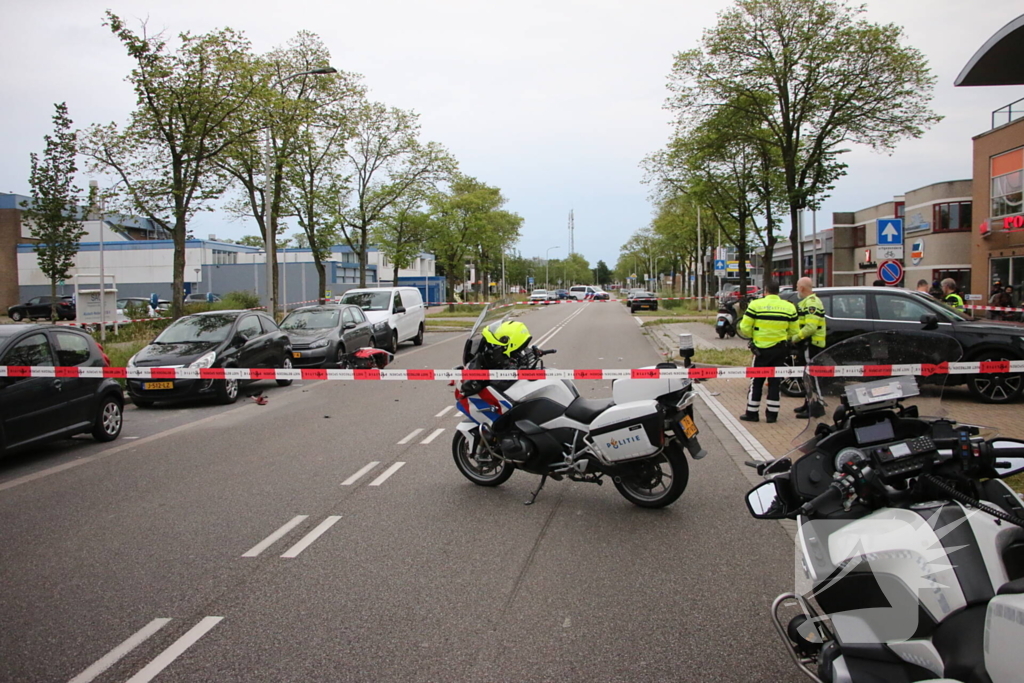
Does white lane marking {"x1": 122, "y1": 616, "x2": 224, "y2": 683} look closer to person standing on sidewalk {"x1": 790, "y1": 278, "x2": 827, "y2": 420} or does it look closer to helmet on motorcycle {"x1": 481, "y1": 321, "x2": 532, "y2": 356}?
helmet on motorcycle {"x1": 481, "y1": 321, "x2": 532, "y2": 356}

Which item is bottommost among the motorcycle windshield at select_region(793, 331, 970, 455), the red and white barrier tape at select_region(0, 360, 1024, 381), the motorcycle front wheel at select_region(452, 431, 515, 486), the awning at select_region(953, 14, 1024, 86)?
the motorcycle front wheel at select_region(452, 431, 515, 486)

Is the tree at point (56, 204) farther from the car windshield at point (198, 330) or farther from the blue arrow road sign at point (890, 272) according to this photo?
the blue arrow road sign at point (890, 272)

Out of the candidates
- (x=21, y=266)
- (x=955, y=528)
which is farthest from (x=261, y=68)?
(x=21, y=266)

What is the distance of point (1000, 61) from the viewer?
11789 mm

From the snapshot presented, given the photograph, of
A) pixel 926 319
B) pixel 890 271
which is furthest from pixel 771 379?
pixel 890 271

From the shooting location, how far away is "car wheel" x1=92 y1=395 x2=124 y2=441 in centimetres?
939

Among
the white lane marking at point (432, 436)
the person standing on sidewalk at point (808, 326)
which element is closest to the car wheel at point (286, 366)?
the white lane marking at point (432, 436)

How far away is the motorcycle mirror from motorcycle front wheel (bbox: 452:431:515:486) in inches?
142

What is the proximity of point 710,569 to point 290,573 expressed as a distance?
2.61 meters

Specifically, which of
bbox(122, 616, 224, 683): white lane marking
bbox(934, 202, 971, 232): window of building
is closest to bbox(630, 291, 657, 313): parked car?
bbox(934, 202, 971, 232): window of building

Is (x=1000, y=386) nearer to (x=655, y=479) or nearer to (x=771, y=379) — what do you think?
(x=771, y=379)

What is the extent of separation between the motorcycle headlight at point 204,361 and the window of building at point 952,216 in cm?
4264

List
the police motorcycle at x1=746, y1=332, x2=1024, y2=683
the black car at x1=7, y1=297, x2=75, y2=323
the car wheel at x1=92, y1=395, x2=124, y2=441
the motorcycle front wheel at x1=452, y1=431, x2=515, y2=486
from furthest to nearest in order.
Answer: the black car at x1=7, y1=297, x2=75, y2=323, the car wheel at x1=92, y1=395, x2=124, y2=441, the motorcycle front wheel at x1=452, y1=431, x2=515, y2=486, the police motorcycle at x1=746, y1=332, x2=1024, y2=683

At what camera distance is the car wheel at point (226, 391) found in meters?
12.7
